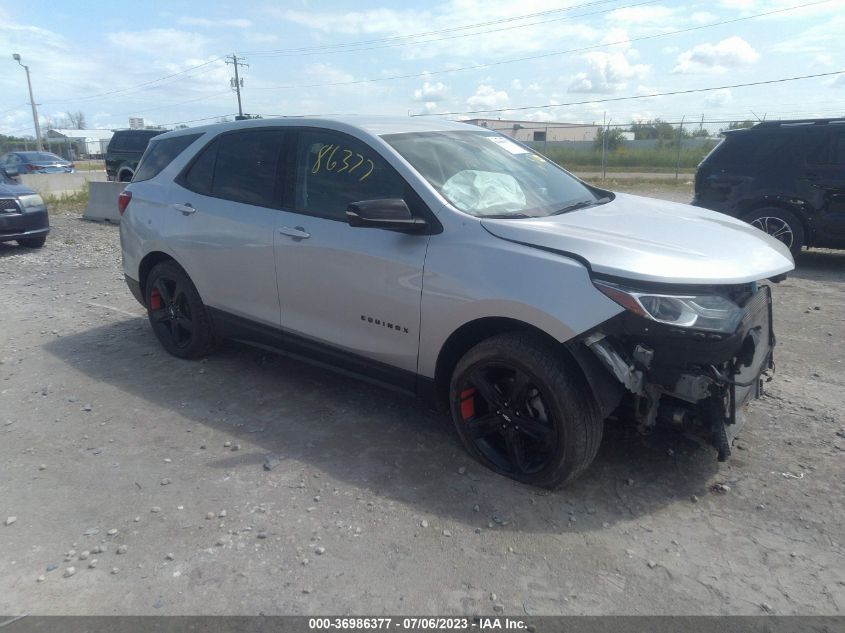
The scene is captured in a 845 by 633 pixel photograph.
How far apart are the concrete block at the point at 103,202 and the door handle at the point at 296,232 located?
10468 mm

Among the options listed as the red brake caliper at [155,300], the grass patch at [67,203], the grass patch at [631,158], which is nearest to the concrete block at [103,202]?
the grass patch at [67,203]

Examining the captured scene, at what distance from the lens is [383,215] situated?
10.6ft

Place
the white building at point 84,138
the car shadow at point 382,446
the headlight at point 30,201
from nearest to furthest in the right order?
the car shadow at point 382,446 < the headlight at point 30,201 < the white building at point 84,138

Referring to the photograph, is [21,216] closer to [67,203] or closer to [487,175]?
[67,203]

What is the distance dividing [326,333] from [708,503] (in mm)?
2336

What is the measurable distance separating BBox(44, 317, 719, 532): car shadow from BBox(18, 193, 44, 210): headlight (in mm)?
6394

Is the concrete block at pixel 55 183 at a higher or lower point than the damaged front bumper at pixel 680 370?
lower

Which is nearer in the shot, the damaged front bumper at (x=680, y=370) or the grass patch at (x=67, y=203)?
the damaged front bumper at (x=680, y=370)

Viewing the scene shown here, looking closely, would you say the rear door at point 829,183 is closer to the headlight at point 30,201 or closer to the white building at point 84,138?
the headlight at point 30,201

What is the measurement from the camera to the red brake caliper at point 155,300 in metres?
5.22

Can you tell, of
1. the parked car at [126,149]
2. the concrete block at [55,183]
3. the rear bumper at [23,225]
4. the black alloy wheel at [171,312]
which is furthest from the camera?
the parked car at [126,149]

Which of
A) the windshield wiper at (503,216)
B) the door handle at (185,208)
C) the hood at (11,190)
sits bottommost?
the hood at (11,190)

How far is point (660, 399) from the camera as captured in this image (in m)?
3.05

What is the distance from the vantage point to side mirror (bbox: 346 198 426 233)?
10.6ft
